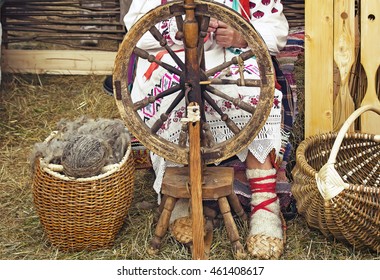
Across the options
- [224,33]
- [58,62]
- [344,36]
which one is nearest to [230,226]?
[224,33]

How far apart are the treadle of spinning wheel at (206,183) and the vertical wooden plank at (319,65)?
0.63 meters

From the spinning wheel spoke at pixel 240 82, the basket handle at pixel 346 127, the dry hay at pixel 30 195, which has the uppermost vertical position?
the spinning wheel spoke at pixel 240 82

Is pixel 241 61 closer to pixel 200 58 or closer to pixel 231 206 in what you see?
pixel 200 58

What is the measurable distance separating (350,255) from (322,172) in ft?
1.68

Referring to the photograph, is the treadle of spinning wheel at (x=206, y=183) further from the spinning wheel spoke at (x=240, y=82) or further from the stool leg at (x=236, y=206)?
the spinning wheel spoke at (x=240, y=82)

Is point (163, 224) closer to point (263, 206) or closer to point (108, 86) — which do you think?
point (263, 206)

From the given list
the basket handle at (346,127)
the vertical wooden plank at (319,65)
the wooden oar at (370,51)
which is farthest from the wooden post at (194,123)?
the wooden oar at (370,51)

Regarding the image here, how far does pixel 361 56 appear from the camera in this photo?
13.6ft

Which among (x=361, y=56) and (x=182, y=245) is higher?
(x=361, y=56)

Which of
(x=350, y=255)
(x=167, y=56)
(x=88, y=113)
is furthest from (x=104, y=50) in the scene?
(x=350, y=255)

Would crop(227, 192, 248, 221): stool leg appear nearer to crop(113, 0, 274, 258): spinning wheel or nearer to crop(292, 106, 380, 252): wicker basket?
crop(113, 0, 274, 258): spinning wheel

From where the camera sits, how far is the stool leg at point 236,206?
12.6ft

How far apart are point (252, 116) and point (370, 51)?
91cm

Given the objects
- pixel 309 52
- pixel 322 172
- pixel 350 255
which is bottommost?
pixel 350 255
